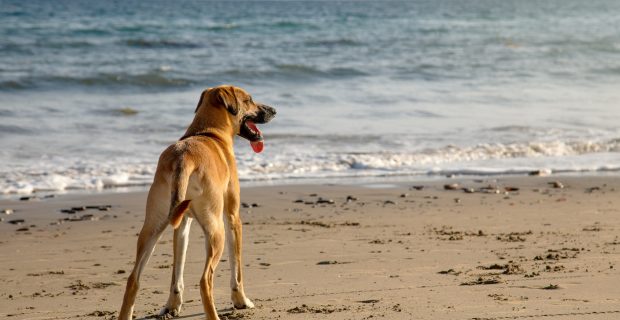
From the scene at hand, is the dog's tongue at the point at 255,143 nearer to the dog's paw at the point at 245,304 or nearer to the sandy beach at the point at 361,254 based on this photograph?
the sandy beach at the point at 361,254

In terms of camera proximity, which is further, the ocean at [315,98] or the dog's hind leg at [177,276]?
the ocean at [315,98]

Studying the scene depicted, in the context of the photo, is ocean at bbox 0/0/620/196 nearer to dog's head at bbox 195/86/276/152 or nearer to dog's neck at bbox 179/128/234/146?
dog's head at bbox 195/86/276/152

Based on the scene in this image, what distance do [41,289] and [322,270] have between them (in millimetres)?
1951

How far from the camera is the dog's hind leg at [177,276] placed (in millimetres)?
5605

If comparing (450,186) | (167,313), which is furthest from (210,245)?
(450,186)

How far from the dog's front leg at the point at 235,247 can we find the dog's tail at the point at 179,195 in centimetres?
71

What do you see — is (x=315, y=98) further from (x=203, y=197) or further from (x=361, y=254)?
(x=203, y=197)

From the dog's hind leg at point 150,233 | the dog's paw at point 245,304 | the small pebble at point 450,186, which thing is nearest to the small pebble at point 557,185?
the small pebble at point 450,186

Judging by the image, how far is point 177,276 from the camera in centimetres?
564

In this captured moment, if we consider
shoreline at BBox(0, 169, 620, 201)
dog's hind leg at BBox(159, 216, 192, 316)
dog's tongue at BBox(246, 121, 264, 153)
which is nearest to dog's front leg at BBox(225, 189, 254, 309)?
dog's hind leg at BBox(159, 216, 192, 316)

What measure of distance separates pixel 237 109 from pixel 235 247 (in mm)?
1000

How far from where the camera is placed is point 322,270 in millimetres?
6680

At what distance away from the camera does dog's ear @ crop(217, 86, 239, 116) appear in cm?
610

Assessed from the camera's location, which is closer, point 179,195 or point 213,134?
point 179,195
